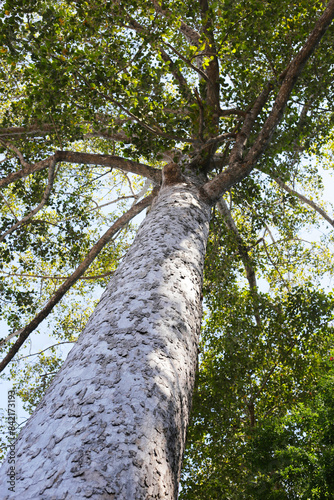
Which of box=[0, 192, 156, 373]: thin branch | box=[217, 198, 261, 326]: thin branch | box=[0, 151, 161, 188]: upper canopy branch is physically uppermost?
box=[217, 198, 261, 326]: thin branch

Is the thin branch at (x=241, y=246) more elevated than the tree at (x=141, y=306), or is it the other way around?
the thin branch at (x=241, y=246)

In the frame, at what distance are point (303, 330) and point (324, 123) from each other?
443 cm

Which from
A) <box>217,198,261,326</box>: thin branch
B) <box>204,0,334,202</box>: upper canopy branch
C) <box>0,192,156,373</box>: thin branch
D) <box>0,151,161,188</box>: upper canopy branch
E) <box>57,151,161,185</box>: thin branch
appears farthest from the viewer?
<box>217,198,261,326</box>: thin branch

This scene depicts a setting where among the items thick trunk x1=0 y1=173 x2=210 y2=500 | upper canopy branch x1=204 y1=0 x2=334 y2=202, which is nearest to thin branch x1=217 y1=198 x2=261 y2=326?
upper canopy branch x1=204 y1=0 x2=334 y2=202

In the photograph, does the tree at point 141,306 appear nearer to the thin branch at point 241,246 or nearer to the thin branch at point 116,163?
the thin branch at point 116,163

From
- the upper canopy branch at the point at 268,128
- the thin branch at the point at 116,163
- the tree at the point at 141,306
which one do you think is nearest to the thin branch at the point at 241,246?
the tree at the point at 141,306

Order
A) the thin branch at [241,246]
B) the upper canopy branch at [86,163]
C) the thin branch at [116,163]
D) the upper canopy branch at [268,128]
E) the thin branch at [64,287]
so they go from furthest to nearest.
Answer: the thin branch at [241,246], the thin branch at [116,163], the upper canopy branch at [86,163], the thin branch at [64,287], the upper canopy branch at [268,128]

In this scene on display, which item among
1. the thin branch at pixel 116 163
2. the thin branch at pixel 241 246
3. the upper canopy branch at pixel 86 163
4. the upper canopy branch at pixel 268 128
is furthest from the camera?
the thin branch at pixel 241 246

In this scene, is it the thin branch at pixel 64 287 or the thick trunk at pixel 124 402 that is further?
the thin branch at pixel 64 287

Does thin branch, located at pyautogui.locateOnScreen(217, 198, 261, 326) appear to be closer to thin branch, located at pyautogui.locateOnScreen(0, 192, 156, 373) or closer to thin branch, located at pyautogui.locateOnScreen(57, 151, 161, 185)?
thin branch, located at pyautogui.locateOnScreen(0, 192, 156, 373)

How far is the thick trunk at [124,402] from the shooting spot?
100 cm

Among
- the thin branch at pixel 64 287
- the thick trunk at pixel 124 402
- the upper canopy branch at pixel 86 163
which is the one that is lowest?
the thick trunk at pixel 124 402

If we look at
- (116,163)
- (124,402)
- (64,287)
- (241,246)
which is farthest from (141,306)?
(241,246)

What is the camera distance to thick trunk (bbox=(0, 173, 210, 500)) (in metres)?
1.00
